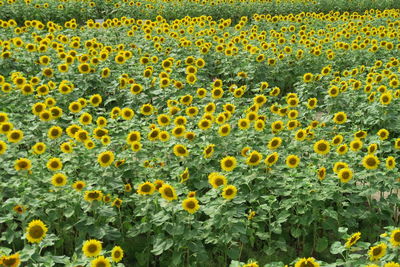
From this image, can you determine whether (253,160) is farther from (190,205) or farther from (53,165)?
(53,165)

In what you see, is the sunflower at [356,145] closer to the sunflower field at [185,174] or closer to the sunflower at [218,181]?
the sunflower field at [185,174]

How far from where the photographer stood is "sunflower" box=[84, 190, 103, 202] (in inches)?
136

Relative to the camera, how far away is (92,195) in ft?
11.3

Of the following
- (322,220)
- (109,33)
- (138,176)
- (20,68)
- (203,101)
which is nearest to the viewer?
(322,220)

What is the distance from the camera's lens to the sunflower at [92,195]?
3445 mm

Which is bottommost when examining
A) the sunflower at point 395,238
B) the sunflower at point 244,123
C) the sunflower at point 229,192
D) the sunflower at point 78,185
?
the sunflower at point 395,238

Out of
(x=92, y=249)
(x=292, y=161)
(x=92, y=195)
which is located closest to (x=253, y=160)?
(x=292, y=161)

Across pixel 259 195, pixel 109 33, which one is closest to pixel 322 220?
pixel 259 195

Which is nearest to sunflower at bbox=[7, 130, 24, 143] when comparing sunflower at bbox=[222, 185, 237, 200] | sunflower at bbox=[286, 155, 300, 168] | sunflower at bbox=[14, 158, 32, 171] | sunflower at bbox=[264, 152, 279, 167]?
sunflower at bbox=[14, 158, 32, 171]

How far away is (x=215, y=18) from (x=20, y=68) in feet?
27.8

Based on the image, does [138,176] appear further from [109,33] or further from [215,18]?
[215,18]

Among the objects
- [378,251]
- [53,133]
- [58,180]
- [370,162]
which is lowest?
[378,251]

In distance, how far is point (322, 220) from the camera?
403cm

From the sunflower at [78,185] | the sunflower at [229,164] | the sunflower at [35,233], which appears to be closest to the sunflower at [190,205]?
the sunflower at [229,164]
